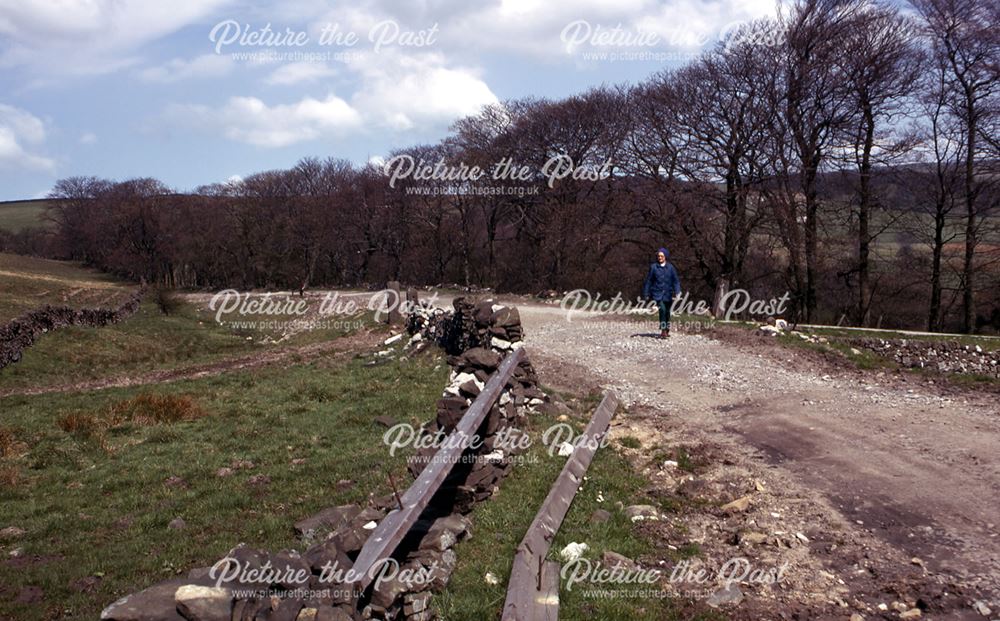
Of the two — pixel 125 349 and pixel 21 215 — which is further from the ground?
pixel 21 215

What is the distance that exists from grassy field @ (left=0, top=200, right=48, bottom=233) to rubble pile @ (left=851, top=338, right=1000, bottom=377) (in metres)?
91.1

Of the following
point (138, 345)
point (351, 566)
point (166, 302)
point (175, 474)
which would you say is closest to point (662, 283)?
point (175, 474)

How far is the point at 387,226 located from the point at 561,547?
45.7 metres

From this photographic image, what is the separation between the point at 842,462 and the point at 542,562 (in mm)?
4696

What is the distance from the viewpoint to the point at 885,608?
17.3ft

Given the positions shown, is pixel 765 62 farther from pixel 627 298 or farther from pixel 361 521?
pixel 361 521

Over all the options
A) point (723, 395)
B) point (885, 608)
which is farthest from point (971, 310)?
point (885, 608)

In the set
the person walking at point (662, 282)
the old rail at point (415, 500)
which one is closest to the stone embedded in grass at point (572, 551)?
the old rail at point (415, 500)

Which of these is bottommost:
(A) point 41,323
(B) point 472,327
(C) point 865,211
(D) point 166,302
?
(A) point 41,323

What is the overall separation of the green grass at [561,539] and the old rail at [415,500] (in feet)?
2.49

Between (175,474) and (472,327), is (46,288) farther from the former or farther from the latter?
(175,474)

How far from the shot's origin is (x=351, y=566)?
583 centimetres

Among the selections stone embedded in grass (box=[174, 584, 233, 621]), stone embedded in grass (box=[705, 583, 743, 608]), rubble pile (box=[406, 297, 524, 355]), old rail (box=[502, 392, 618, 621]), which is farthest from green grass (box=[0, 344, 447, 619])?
stone embedded in grass (box=[705, 583, 743, 608])

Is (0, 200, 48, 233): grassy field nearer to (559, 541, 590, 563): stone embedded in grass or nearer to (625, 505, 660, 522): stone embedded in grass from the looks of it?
(625, 505, 660, 522): stone embedded in grass
